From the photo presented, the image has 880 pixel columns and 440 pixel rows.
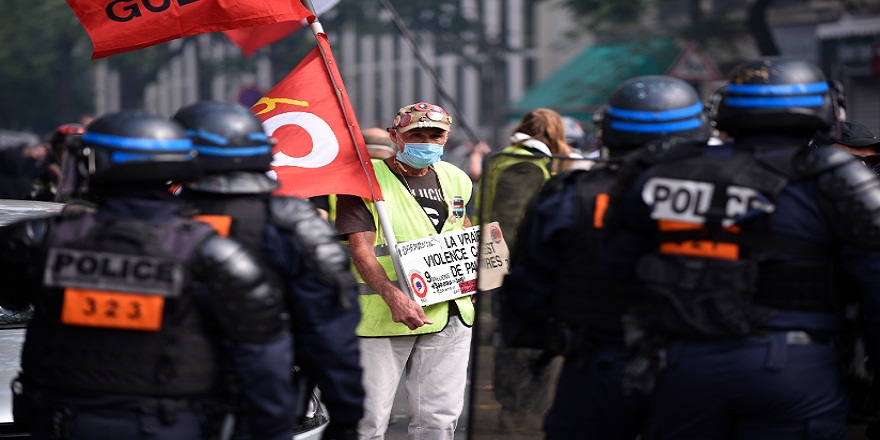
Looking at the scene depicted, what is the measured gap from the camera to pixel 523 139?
284 inches

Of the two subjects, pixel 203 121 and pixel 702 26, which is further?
pixel 702 26

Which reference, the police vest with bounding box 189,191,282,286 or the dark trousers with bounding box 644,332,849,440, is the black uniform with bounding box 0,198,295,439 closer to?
the police vest with bounding box 189,191,282,286

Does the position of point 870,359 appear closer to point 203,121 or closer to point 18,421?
point 203,121

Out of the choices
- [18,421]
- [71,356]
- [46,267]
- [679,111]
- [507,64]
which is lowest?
[507,64]

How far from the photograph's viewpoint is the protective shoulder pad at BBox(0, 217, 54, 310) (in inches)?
145

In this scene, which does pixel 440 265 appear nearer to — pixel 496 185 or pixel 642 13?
pixel 496 185

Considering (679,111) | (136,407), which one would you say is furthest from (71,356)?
(679,111)

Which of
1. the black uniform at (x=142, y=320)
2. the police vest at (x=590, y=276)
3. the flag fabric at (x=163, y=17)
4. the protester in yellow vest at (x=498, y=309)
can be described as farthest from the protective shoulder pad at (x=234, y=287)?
the flag fabric at (x=163, y=17)

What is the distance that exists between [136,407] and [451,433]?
2.57 meters

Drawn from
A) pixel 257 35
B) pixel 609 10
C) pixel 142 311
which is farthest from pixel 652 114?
pixel 609 10

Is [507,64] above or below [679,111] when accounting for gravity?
below

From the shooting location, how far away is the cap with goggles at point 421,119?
6.04 m

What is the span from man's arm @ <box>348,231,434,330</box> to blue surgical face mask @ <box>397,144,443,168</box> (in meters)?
0.37

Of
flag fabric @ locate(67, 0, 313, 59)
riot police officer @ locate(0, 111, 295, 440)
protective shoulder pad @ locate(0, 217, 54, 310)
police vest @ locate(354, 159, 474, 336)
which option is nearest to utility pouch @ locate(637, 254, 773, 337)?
riot police officer @ locate(0, 111, 295, 440)
